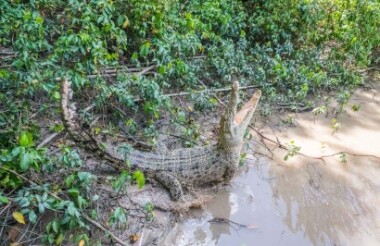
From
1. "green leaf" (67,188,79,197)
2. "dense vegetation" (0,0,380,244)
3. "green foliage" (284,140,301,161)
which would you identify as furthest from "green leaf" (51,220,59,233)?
"green foliage" (284,140,301,161)

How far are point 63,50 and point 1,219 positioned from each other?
7.02ft

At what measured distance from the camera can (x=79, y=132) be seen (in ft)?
11.7

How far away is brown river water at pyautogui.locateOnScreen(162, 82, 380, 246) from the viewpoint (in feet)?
13.0

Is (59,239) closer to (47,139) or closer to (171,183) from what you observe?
(47,139)

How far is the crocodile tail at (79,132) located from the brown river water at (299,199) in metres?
0.98

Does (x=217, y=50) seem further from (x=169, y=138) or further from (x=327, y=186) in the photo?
(x=327, y=186)

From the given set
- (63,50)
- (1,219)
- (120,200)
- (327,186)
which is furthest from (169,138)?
(1,219)

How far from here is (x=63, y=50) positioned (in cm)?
447

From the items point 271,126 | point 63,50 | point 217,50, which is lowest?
point 271,126

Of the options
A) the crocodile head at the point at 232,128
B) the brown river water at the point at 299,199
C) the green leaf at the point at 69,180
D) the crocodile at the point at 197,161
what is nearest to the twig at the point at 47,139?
the crocodile at the point at 197,161

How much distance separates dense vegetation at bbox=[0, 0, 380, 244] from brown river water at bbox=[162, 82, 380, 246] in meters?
0.82

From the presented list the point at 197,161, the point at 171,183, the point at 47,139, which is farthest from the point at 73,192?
the point at 197,161

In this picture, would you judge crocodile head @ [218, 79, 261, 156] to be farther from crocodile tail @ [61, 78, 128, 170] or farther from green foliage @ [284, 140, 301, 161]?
crocodile tail @ [61, 78, 128, 170]

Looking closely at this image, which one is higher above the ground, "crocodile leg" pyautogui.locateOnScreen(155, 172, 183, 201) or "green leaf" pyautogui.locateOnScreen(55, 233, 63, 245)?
"green leaf" pyautogui.locateOnScreen(55, 233, 63, 245)
